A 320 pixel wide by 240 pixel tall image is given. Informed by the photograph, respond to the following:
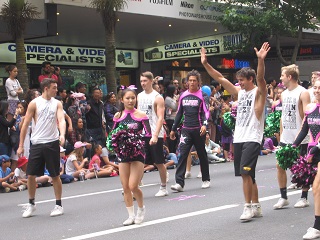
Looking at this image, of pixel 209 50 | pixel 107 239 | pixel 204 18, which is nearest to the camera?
pixel 107 239

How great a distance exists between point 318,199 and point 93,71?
19931 millimetres

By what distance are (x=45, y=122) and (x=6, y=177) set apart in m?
3.61

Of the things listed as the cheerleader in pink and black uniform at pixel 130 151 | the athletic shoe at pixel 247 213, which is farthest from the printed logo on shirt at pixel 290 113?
the cheerleader in pink and black uniform at pixel 130 151

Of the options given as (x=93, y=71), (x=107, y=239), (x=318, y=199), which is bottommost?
(x=107, y=239)

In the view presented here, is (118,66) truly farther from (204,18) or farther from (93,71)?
(204,18)

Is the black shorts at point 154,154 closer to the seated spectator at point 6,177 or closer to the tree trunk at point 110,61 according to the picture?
the seated spectator at point 6,177

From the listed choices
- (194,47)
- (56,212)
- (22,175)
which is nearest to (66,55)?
(194,47)

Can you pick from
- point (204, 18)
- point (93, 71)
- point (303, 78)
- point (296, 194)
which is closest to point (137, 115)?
point (296, 194)

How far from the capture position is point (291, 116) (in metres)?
10.1

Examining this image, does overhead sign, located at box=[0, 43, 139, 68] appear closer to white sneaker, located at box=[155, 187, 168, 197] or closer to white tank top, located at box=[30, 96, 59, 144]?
white sneaker, located at box=[155, 187, 168, 197]

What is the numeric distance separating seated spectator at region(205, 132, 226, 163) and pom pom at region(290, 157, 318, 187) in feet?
33.5

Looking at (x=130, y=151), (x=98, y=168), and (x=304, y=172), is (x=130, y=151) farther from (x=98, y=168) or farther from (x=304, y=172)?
(x=98, y=168)

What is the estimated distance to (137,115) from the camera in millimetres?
9602

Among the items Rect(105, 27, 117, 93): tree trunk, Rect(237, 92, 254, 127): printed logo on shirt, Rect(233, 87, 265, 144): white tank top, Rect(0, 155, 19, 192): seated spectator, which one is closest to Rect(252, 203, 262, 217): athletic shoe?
Rect(233, 87, 265, 144): white tank top
